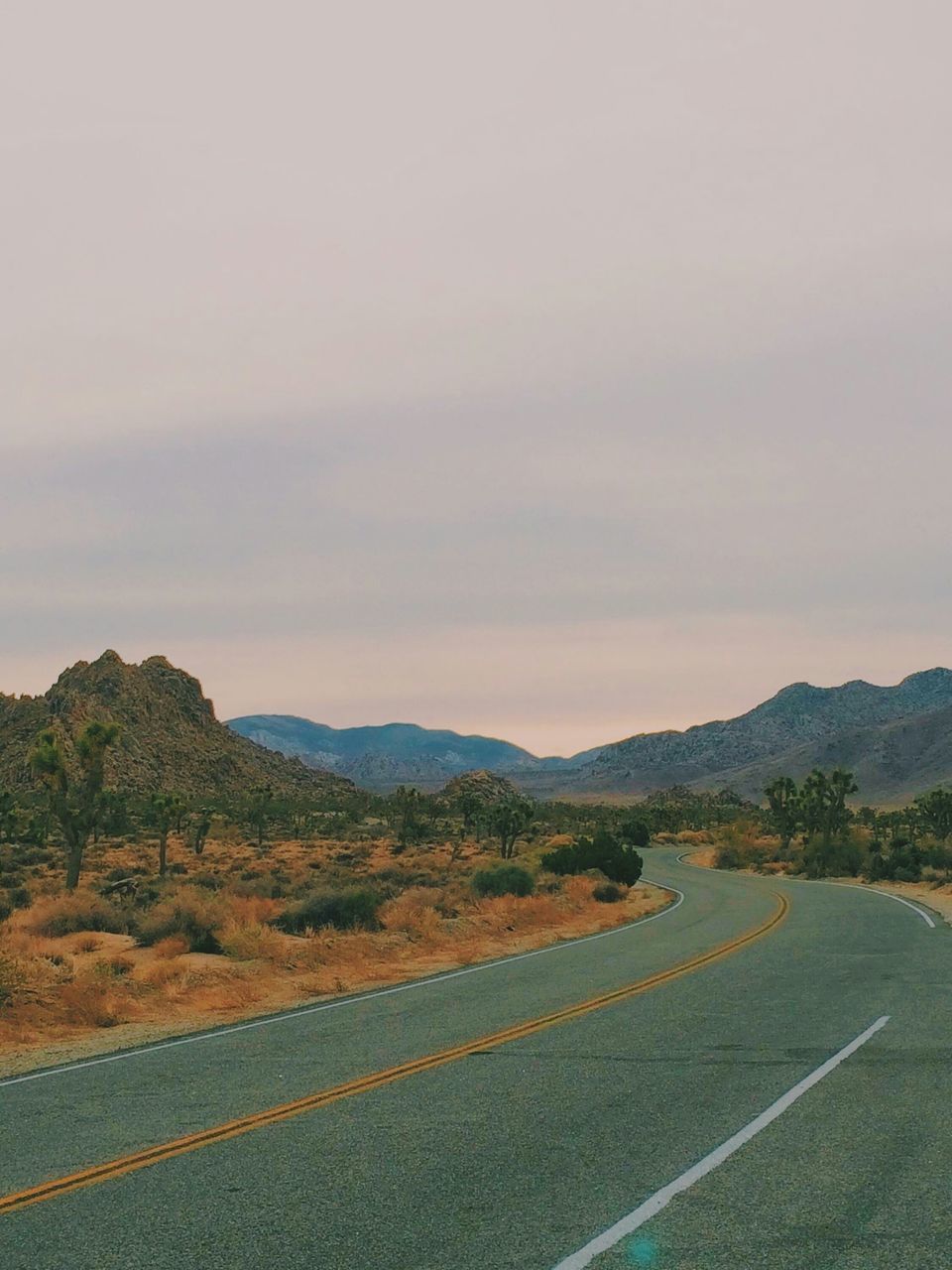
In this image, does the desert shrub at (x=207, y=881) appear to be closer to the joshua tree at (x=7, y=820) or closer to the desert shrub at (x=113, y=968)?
the desert shrub at (x=113, y=968)

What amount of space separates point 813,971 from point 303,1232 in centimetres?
1434

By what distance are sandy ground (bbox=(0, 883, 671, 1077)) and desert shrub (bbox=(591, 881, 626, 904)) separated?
660cm

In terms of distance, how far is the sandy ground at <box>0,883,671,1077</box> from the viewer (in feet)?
47.8

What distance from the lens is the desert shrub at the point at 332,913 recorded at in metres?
28.1

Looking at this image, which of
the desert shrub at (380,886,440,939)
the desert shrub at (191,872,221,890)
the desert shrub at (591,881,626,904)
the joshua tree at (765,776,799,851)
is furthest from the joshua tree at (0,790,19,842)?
the joshua tree at (765,776,799,851)

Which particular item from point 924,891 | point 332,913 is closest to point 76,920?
point 332,913

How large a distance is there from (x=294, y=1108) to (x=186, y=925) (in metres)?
17.2

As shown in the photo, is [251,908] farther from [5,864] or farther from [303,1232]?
[5,864]

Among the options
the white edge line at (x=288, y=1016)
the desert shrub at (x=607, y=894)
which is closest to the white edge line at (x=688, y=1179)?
the white edge line at (x=288, y=1016)

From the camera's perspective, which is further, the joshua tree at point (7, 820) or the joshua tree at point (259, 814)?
the joshua tree at point (259, 814)

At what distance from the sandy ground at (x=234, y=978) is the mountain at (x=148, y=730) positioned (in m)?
95.0

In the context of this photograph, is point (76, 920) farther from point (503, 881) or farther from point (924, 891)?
point (924, 891)

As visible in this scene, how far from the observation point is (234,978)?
806 inches

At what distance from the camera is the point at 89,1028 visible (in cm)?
1612
